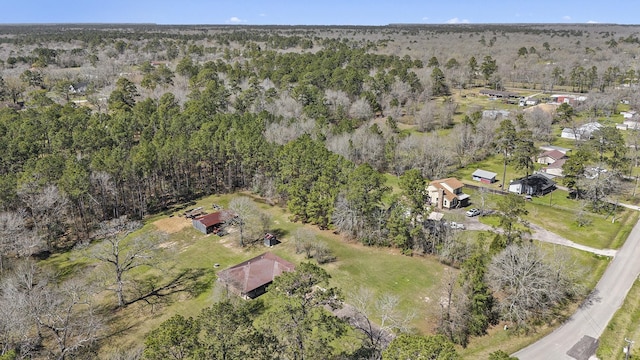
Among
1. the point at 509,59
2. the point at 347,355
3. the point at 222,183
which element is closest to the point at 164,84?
the point at 222,183

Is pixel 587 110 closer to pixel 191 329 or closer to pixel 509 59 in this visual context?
pixel 509 59

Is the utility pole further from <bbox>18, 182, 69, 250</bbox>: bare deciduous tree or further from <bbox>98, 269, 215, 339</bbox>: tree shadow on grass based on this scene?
<bbox>18, 182, 69, 250</bbox>: bare deciduous tree

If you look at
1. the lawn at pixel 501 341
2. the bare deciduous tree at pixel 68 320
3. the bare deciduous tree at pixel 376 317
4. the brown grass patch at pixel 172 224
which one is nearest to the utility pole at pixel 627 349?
the lawn at pixel 501 341

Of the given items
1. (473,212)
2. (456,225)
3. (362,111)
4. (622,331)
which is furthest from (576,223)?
(362,111)

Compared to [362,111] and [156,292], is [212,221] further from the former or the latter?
[362,111]

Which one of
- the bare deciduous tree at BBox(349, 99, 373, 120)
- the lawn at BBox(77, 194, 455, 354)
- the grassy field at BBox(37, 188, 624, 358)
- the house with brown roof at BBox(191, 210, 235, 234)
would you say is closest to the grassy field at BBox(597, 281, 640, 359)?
the grassy field at BBox(37, 188, 624, 358)

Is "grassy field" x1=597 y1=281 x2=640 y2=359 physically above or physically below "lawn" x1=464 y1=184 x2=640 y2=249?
below
